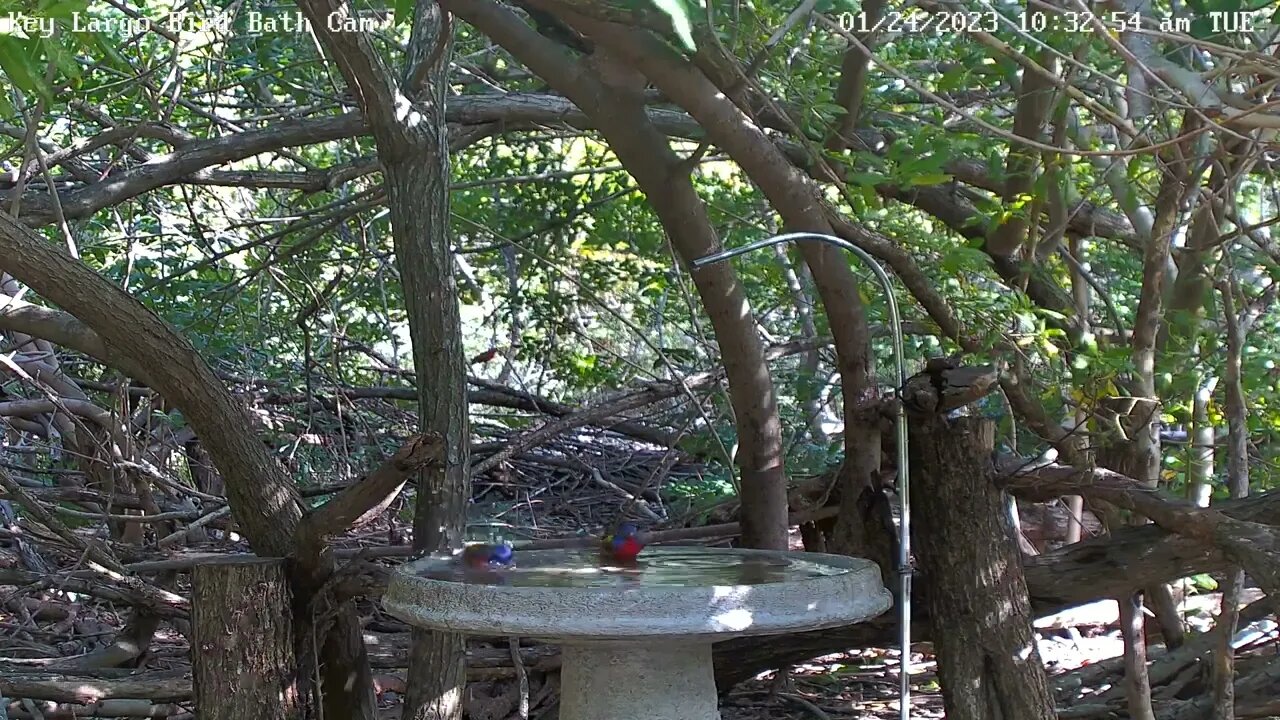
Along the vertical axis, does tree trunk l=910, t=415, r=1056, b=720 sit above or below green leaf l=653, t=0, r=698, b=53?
below

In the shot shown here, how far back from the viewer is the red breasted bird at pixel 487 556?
3678mm

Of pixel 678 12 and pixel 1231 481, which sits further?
pixel 1231 481

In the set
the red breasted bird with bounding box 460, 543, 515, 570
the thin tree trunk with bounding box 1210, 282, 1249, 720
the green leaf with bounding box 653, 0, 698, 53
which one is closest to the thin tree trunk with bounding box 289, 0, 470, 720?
the red breasted bird with bounding box 460, 543, 515, 570

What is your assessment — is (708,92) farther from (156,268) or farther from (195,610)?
(156,268)

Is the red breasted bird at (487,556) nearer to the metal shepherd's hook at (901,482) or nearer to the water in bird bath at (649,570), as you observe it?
the water in bird bath at (649,570)

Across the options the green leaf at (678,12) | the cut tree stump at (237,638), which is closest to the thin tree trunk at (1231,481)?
the green leaf at (678,12)

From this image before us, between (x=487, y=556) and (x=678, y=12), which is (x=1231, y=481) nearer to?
(x=487, y=556)

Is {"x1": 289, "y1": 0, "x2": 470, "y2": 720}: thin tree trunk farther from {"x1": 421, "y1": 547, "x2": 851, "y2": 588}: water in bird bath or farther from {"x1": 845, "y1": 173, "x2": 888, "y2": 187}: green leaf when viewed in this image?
{"x1": 845, "y1": 173, "x2": 888, "y2": 187}: green leaf

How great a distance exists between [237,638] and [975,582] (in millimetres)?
2273

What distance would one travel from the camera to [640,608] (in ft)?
9.70

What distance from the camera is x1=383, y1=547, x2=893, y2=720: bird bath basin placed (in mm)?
2957

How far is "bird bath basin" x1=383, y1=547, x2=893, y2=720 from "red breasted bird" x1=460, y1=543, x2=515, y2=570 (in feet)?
0.15

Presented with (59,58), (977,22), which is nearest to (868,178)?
(977,22)

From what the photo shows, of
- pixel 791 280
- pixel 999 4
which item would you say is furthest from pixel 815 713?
pixel 999 4
